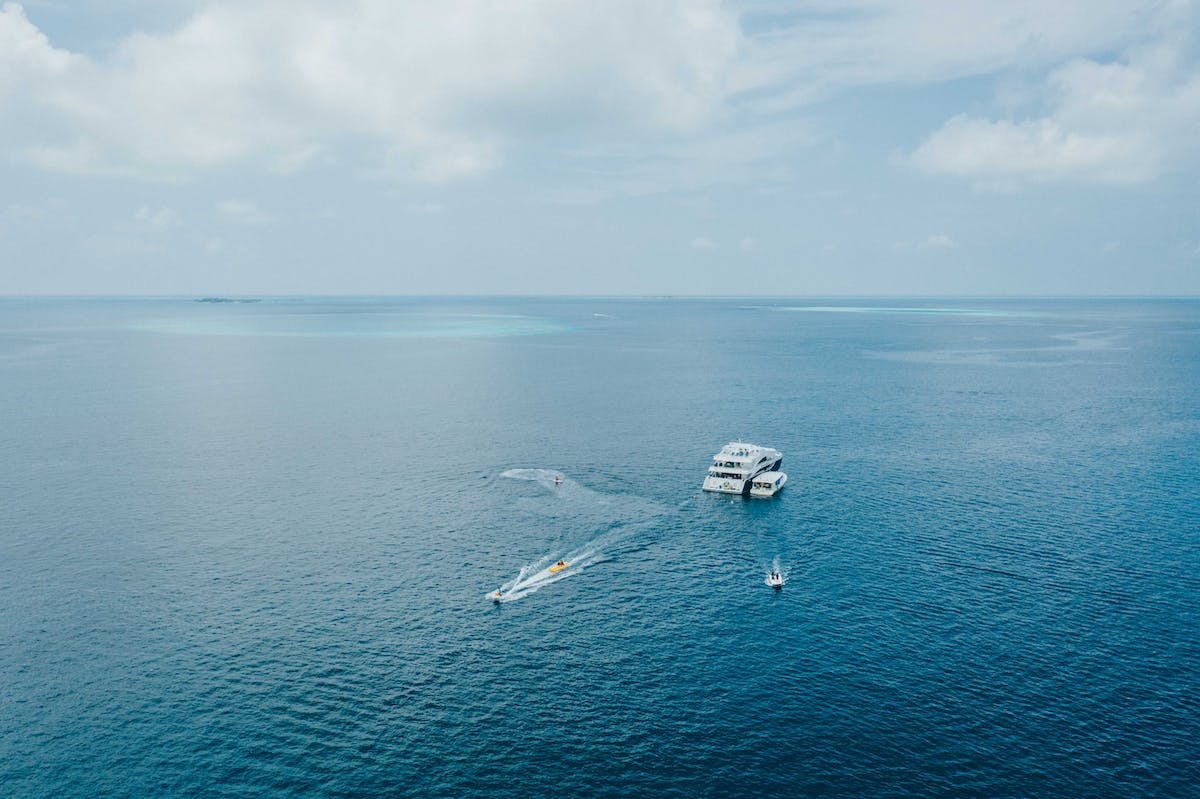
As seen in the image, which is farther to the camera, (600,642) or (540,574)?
(540,574)

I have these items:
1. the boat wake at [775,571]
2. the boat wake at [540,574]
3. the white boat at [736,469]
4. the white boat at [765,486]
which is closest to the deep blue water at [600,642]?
the boat wake at [540,574]

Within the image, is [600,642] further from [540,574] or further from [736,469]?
[736,469]

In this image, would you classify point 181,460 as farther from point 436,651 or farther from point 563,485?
point 436,651

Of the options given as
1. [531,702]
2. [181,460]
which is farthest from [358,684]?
[181,460]

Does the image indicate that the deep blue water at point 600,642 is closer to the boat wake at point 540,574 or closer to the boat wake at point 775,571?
the boat wake at point 540,574

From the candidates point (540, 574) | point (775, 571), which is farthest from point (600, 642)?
point (775, 571)

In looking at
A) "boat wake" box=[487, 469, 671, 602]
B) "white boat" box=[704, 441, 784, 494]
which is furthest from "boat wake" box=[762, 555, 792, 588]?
"white boat" box=[704, 441, 784, 494]

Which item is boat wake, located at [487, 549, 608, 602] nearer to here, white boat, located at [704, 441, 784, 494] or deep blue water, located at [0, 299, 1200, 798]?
deep blue water, located at [0, 299, 1200, 798]

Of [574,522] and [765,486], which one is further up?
[765,486]

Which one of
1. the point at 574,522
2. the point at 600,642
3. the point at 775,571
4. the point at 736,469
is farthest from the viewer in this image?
the point at 736,469
